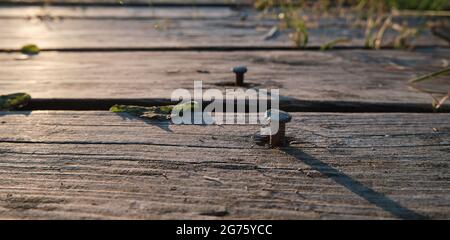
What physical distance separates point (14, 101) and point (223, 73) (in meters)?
0.78

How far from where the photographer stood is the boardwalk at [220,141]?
89 cm

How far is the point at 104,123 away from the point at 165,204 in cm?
47

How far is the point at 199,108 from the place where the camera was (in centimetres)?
134

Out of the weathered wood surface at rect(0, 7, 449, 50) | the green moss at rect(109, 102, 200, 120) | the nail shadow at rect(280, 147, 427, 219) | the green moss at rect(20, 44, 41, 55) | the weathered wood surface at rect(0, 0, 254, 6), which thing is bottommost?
the nail shadow at rect(280, 147, 427, 219)

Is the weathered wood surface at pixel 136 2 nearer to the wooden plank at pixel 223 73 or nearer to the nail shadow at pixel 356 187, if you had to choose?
the wooden plank at pixel 223 73

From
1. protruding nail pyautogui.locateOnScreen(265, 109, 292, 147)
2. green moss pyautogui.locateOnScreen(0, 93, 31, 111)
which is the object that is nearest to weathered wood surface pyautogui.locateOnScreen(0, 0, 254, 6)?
green moss pyautogui.locateOnScreen(0, 93, 31, 111)

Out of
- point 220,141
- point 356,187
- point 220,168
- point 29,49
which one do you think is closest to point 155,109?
point 220,141

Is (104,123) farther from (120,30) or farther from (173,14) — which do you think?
(173,14)

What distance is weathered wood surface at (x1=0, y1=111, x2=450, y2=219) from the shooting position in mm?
870

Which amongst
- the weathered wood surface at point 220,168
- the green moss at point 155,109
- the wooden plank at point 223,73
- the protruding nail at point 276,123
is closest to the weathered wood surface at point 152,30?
the wooden plank at point 223,73

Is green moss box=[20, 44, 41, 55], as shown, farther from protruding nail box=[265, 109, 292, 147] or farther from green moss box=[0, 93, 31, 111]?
protruding nail box=[265, 109, 292, 147]

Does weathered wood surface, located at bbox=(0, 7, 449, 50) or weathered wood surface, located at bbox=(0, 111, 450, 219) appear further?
weathered wood surface, located at bbox=(0, 7, 449, 50)
